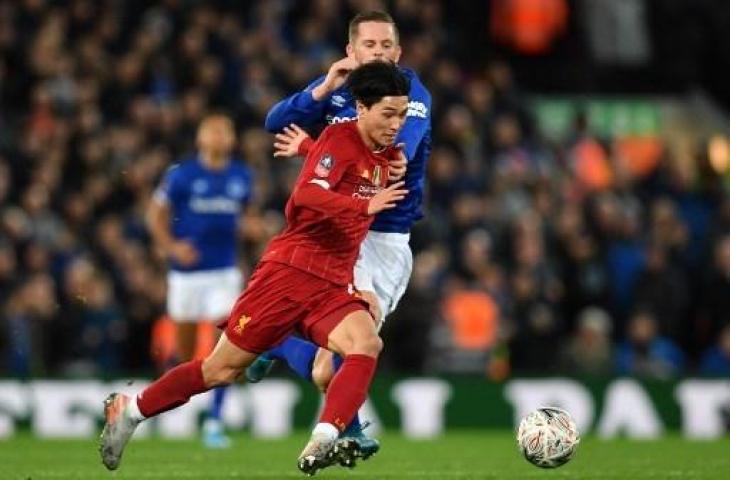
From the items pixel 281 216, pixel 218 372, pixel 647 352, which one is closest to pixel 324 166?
pixel 218 372

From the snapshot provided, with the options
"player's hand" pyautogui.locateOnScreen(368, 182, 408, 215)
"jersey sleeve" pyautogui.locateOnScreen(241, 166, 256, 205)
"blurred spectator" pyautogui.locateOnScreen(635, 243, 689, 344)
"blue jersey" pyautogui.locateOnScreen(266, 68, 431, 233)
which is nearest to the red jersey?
"player's hand" pyautogui.locateOnScreen(368, 182, 408, 215)

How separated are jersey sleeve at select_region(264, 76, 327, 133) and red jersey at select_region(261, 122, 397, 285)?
795 mm

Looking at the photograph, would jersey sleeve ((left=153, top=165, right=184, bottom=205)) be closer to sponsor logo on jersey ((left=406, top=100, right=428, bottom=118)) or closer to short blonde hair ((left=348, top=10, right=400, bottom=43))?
short blonde hair ((left=348, top=10, right=400, bottom=43))

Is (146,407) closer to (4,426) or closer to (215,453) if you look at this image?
(215,453)

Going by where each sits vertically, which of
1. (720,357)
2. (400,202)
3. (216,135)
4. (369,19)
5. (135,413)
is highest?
(369,19)

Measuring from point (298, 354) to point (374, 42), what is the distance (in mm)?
1873

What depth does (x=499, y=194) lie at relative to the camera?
67.1 ft

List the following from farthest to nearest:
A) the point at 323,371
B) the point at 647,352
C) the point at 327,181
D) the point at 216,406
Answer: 1. the point at 647,352
2. the point at 216,406
3. the point at 323,371
4. the point at 327,181

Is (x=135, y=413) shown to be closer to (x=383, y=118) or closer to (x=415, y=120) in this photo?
(x=383, y=118)

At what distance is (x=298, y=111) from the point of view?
35.9 ft

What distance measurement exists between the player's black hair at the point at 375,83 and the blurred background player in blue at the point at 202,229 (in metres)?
5.20

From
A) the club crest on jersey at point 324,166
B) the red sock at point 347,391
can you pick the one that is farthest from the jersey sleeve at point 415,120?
the red sock at point 347,391

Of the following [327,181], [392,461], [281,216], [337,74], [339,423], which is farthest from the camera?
[281,216]

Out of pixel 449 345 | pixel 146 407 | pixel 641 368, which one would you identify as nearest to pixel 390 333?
pixel 449 345
